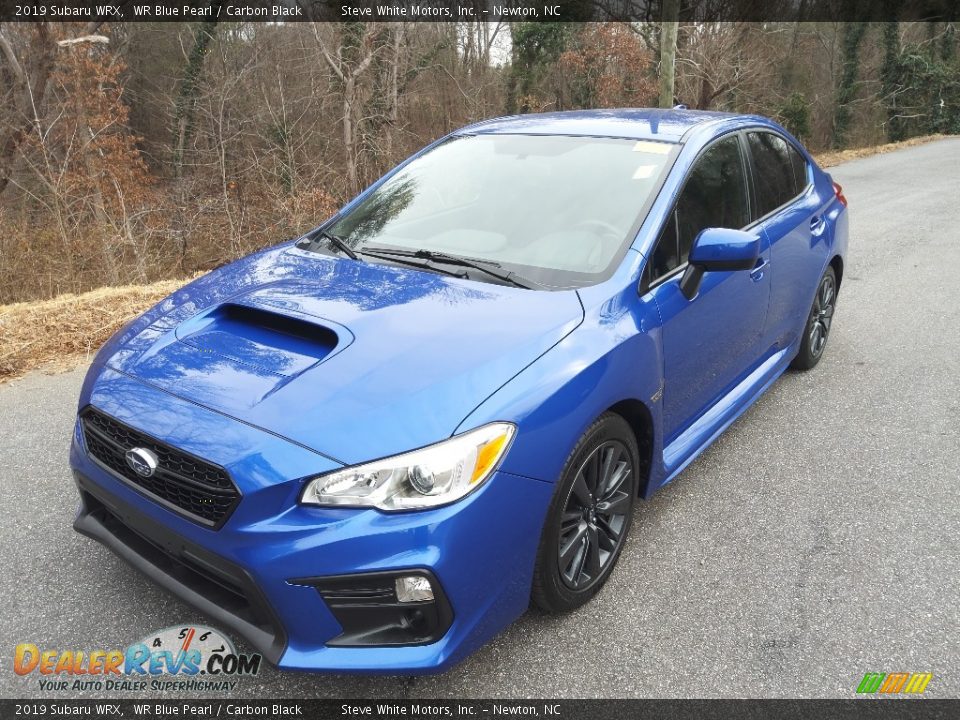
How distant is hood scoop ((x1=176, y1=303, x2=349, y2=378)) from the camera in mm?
2271

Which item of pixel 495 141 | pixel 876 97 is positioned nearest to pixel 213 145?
pixel 495 141

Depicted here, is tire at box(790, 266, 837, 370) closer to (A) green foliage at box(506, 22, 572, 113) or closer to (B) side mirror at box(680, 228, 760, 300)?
(B) side mirror at box(680, 228, 760, 300)

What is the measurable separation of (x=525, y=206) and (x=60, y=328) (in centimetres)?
379

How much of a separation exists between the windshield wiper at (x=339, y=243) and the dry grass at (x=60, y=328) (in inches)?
95.8

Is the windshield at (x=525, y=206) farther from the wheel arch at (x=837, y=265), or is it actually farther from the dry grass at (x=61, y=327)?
the dry grass at (x=61, y=327)

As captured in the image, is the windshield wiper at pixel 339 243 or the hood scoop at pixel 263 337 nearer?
the hood scoop at pixel 263 337

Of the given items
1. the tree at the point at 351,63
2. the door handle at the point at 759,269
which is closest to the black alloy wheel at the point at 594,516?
the door handle at the point at 759,269

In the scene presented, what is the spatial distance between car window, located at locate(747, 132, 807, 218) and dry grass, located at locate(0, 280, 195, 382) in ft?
14.2

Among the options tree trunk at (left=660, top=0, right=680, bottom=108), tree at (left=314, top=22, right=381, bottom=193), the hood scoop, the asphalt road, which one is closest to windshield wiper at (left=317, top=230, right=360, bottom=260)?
the hood scoop

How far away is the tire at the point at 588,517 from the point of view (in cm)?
227

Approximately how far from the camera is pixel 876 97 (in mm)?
27531

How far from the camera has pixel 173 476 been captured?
79.7 inches

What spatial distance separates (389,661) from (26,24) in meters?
18.8

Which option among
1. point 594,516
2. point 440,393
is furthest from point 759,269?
point 440,393
